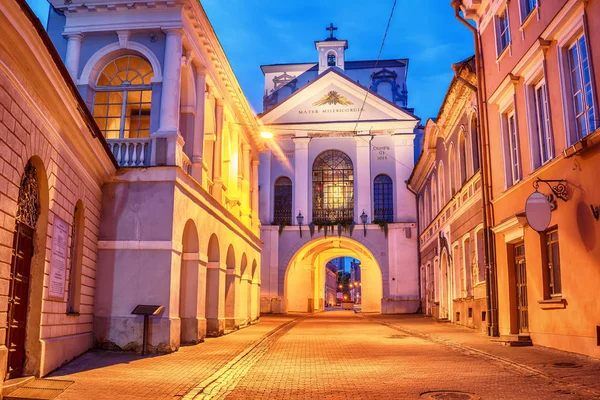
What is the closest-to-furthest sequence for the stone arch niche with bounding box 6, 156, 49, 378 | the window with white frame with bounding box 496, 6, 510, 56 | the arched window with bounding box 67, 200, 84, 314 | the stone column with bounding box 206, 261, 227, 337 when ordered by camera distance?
the stone arch niche with bounding box 6, 156, 49, 378, the arched window with bounding box 67, 200, 84, 314, the window with white frame with bounding box 496, 6, 510, 56, the stone column with bounding box 206, 261, 227, 337

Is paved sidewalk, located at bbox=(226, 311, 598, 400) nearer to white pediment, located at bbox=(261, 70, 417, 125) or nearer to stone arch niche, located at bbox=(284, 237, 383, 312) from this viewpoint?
stone arch niche, located at bbox=(284, 237, 383, 312)

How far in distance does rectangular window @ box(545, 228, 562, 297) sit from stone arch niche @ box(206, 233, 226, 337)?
910 cm

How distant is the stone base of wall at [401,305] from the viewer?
33.4m

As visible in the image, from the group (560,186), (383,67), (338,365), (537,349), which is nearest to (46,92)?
(338,365)

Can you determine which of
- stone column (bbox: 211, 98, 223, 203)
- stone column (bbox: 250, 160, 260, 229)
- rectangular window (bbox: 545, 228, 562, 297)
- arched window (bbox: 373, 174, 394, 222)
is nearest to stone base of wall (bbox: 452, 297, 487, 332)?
rectangular window (bbox: 545, 228, 562, 297)

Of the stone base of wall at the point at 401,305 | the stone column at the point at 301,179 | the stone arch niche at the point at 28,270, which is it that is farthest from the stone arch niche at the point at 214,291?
the stone base of wall at the point at 401,305

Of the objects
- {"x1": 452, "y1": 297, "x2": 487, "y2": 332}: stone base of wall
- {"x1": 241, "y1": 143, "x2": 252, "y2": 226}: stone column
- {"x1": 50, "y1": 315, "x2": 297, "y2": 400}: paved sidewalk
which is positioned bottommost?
{"x1": 50, "y1": 315, "x2": 297, "y2": 400}: paved sidewalk

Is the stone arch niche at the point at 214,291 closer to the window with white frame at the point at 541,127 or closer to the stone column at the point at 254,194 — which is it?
the stone column at the point at 254,194

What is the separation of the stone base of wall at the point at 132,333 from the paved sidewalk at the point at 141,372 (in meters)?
0.35

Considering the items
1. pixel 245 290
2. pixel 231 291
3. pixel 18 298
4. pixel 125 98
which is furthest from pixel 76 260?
pixel 245 290

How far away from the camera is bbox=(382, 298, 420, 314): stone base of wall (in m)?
33.4

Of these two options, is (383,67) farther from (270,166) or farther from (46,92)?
(46,92)

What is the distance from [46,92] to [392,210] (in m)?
27.6

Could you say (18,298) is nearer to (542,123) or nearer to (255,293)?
(542,123)
